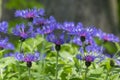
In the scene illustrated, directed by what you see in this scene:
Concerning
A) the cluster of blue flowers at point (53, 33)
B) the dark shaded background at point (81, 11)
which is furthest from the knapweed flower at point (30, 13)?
the dark shaded background at point (81, 11)

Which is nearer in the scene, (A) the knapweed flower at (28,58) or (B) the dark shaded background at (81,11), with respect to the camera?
(A) the knapweed flower at (28,58)

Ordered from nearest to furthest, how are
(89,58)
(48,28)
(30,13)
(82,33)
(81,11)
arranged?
(89,58) → (82,33) → (48,28) → (30,13) → (81,11)

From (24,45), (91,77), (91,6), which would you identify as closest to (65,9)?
(91,6)

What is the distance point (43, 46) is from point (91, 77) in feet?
1.53

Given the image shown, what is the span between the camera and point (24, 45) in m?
3.07

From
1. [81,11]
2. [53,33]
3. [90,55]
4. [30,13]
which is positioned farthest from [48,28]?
[81,11]

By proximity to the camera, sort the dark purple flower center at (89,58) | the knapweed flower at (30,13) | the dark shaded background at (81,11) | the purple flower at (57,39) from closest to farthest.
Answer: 1. the dark purple flower center at (89,58)
2. the purple flower at (57,39)
3. the knapweed flower at (30,13)
4. the dark shaded background at (81,11)

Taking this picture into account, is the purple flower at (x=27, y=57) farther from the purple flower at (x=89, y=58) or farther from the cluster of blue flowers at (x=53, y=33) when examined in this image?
the purple flower at (x=89, y=58)

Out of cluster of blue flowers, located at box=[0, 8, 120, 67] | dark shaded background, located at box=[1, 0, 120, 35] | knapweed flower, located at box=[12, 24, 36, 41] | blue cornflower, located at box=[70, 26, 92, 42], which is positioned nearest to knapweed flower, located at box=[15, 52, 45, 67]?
cluster of blue flowers, located at box=[0, 8, 120, 67]

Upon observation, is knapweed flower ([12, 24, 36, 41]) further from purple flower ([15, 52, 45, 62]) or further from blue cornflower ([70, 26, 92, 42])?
blue cornflower ([70, 26, 92, 42])

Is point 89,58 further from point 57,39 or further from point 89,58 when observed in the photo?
point 57,39

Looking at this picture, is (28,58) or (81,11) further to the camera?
(81,11)

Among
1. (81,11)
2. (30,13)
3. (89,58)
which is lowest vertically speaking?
(89,58)

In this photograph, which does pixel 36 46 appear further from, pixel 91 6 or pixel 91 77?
pixel 91 6
